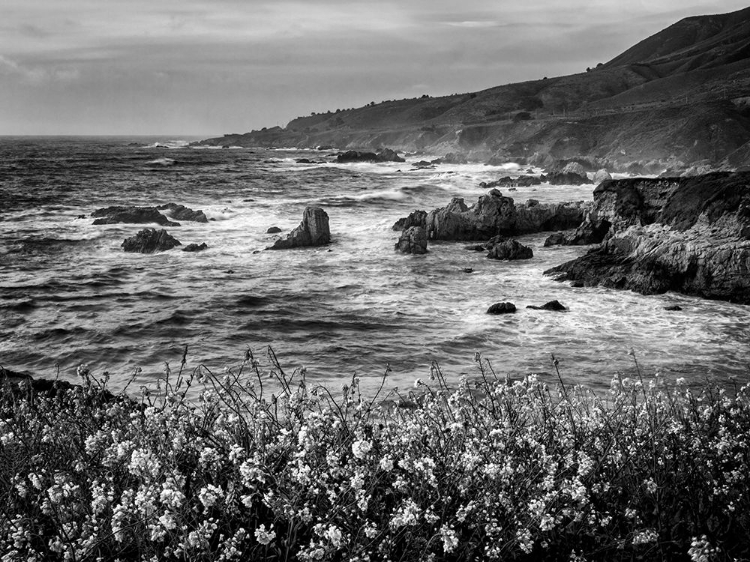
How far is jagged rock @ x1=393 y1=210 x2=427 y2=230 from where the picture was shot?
43.8 metres

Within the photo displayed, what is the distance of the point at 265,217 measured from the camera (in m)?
53.0

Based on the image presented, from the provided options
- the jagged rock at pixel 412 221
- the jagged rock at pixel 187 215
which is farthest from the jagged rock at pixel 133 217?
the jagged rock at pixel 412 221

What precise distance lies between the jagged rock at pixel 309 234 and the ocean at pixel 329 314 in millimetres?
867

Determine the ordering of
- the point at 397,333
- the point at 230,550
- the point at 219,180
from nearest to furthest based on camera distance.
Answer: the point at 230,550 < the point at 397,333 < the point at 219,180

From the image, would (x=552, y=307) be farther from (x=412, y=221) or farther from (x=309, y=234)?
(x=412, y=221)

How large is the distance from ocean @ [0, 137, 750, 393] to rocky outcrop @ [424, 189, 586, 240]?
196cm

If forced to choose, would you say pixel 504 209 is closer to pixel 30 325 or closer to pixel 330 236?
pixel 330 236

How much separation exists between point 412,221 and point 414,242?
7749 mm

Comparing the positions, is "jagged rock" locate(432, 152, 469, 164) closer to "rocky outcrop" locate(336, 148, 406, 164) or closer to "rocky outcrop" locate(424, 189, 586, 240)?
"rocky outcrop" locate(336, 148, 406, 164)

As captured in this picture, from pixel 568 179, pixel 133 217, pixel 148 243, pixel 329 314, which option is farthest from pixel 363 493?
pixel 568 179

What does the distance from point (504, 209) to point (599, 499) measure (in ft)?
124

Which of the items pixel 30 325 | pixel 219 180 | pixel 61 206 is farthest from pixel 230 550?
pixel 219 180

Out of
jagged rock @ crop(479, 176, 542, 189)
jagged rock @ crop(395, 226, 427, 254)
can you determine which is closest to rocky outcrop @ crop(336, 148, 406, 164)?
jagged rock @ crop(479, 176, 542, 189)

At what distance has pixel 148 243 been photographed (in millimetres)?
38062
